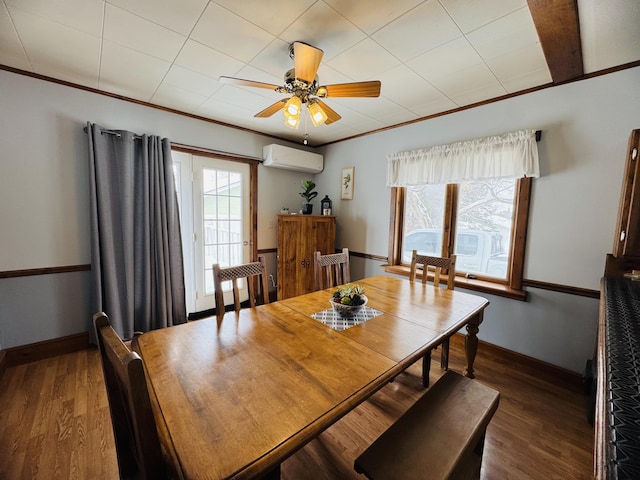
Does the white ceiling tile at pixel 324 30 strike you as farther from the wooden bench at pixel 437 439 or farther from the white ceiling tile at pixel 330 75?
the wooden bench at pixel 437 439

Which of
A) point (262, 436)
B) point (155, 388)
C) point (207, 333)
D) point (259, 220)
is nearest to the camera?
point (262, 436)

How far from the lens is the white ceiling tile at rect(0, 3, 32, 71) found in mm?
1513

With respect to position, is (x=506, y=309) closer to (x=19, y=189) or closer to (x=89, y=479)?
(x=89, y=479)

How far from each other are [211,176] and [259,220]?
850mm

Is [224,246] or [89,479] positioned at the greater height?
[224,246]

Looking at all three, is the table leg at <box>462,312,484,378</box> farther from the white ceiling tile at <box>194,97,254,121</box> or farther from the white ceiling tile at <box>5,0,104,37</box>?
the white ceiling tile at <box>5,0,104,37</box>

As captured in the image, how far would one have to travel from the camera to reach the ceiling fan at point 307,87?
1.44 meters

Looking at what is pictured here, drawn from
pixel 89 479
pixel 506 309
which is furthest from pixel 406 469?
pixel 506 309

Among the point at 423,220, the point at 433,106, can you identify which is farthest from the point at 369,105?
the point at 423,220

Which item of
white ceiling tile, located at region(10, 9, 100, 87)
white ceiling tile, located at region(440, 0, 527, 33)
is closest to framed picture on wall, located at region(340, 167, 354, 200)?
white ceiling tile, located at region(440, 0, 527, 33)

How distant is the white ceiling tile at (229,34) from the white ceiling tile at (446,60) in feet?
3.43

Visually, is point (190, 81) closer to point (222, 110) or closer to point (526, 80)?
point (222, 110)

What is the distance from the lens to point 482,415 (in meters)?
1.17

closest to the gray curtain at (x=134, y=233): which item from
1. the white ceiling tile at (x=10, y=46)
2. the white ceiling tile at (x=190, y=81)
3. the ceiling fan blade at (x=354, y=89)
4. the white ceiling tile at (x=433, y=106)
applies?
the white ceiling tile at (x=10, y=46)
